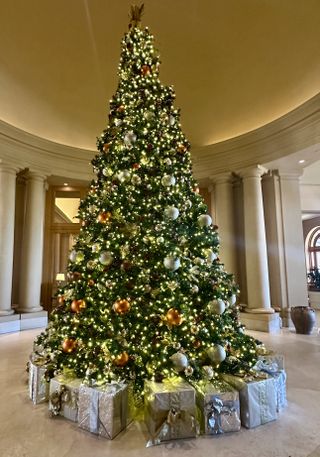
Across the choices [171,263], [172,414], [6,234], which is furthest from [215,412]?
[6,234]

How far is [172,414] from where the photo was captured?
2166 millimetres

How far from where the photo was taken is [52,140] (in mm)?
7395

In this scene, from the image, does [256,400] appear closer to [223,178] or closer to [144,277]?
[144,277]

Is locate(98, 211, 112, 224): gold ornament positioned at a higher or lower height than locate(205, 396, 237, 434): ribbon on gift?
higher

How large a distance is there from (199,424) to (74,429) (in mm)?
1009

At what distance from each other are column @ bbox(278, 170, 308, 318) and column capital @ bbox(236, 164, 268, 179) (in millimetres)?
513

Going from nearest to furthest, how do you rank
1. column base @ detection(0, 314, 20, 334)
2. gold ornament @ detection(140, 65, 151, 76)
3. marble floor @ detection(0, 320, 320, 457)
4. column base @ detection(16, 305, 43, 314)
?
1. marble floor @ detection(0, 320, 320, 457)
2. gold ornament @ detection(140, 65, 151, 76)
3. column base @ detection(0, 314, 20, 334)
4. column base @ detection(16, 305, 43, 314)

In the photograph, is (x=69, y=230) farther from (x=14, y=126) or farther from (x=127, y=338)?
(x=127, y=338)

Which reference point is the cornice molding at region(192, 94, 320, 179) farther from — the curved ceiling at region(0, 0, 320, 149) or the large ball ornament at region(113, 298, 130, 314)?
the large ball ornament at region(113, 298, 130, 314)

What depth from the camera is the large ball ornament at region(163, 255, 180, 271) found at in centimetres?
262

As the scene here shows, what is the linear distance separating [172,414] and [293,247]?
18.0 ft

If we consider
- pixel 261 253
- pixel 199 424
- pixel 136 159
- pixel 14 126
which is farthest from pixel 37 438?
pixel 14 126

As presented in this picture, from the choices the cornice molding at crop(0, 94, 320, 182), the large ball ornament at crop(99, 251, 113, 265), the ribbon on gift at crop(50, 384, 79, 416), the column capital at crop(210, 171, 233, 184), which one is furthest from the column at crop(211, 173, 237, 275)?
the ribbon on gift at crop(50, 384, 79, 416)

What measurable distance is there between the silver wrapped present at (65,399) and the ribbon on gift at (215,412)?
1104mm
